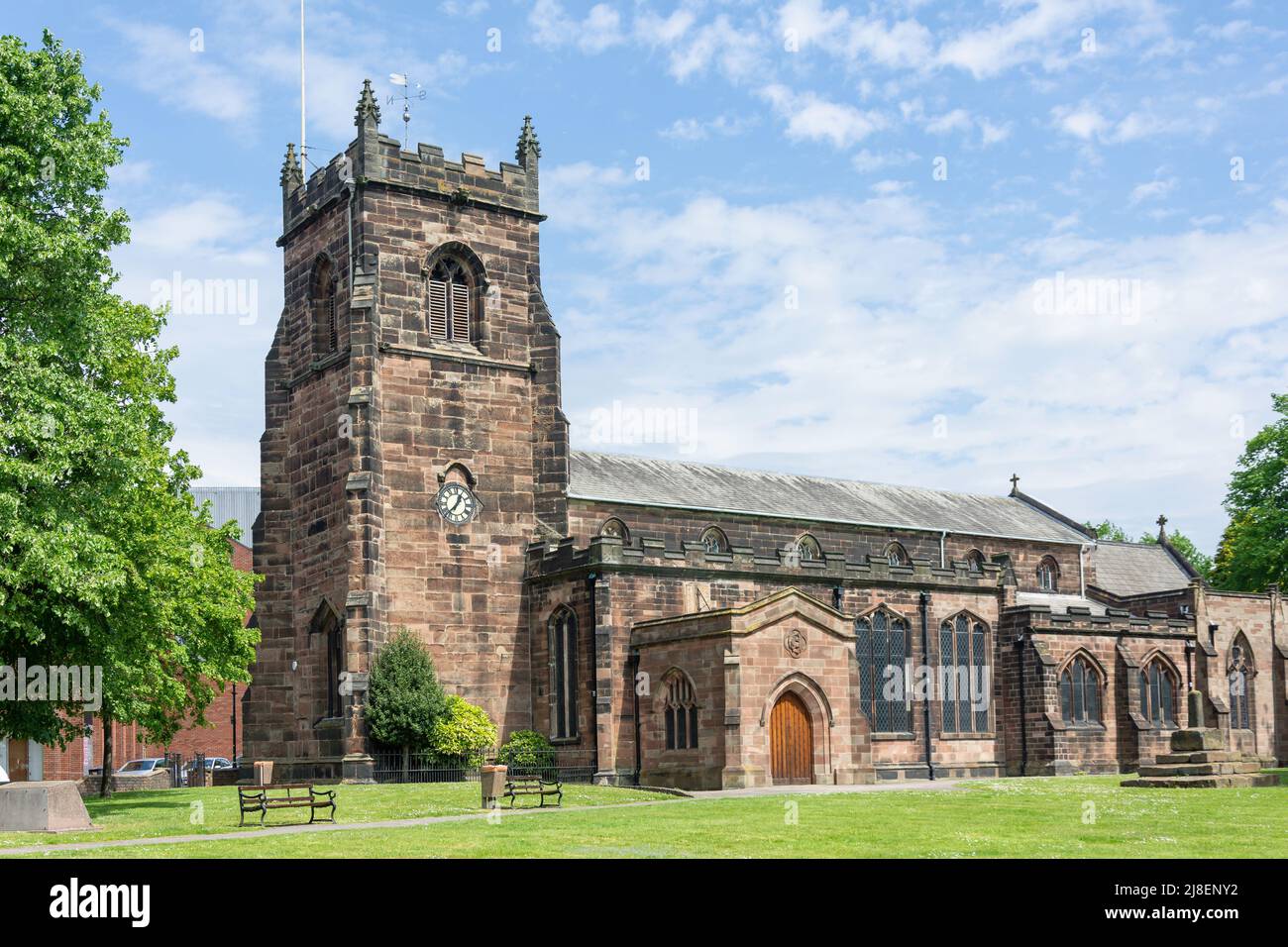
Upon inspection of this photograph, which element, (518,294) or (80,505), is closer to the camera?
(80,505)

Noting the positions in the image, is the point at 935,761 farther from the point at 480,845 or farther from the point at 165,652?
the point at 480,845

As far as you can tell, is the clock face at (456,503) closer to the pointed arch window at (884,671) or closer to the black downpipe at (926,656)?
the pointed arch window at (884,671)

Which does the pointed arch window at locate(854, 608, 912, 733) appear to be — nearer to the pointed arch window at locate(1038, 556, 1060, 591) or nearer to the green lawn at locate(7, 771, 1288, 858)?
the green lawn at locate(7, 771, 1288, 858)

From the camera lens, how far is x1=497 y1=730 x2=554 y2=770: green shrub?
42.6 m

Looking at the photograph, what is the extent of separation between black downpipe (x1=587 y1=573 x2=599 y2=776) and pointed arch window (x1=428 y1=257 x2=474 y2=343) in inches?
380

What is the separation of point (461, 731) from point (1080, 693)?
2492 cm

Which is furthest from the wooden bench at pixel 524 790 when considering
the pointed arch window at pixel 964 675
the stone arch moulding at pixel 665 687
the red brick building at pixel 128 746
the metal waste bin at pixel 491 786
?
the pointed arch window at pixel 964 675

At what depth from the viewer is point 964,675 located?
51375mm

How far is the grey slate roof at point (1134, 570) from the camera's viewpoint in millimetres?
70938

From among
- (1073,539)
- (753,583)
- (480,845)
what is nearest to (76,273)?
(480,845)

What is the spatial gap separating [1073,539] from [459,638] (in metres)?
35.1

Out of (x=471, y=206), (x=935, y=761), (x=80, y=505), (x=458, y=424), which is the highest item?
(x=471, y=206)

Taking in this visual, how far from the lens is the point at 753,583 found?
46.0m

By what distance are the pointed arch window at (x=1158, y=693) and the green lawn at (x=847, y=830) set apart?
74.7ft
